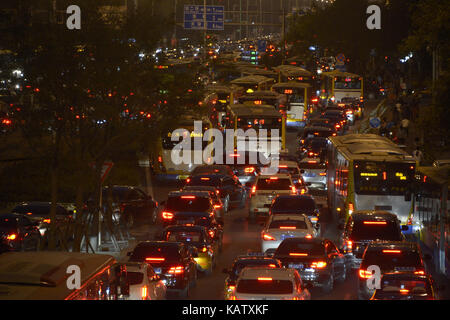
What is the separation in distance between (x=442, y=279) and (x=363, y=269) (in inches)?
212

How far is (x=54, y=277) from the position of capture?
36.9ft

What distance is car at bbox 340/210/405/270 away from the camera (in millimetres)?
25469

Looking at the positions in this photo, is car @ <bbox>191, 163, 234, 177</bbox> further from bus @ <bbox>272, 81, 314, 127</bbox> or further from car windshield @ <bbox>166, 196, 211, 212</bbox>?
bus @ <bbox>272, 81, 314, 127</bbox>

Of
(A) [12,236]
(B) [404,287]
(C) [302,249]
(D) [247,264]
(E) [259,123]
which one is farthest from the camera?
(E) [259,123]

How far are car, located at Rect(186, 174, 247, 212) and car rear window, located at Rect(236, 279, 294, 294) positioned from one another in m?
20.7

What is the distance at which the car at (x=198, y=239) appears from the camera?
24297mm

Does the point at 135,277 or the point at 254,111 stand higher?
the point at 254,111

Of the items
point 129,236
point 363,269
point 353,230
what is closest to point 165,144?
point 129,236

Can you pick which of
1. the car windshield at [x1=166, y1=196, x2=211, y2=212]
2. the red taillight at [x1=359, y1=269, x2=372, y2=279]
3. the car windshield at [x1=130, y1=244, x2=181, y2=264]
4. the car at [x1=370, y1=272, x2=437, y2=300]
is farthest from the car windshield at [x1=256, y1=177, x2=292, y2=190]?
the car at [x1=370, y1=272, x2=437, y2=300]

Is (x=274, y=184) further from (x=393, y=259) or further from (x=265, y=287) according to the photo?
(x=265, y=287)

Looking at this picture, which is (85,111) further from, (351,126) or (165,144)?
(351,126)

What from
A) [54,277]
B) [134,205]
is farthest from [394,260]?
[134,205]

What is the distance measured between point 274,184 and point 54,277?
2409 centimetres

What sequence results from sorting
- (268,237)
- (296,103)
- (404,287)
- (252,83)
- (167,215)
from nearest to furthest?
(404,287), (268,237), (167,215), (296,103), (252,83)
